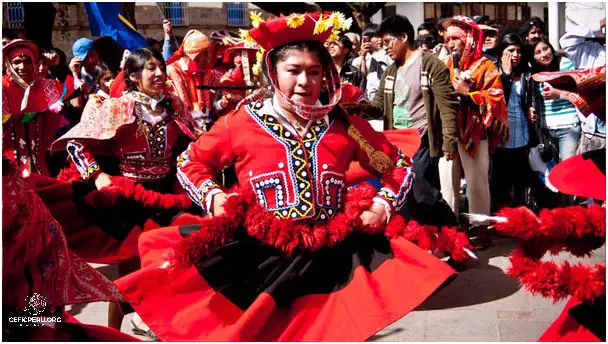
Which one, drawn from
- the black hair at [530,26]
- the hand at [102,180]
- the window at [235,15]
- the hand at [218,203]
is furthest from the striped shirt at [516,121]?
the window at [235,15]

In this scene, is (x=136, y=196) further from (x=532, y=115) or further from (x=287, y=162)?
(x=532, y=115)

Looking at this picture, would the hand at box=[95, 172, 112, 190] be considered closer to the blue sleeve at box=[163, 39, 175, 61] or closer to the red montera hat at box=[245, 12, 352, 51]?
the red montera hat at box=[245, 12, 352, 51]

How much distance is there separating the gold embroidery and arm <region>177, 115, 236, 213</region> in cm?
59

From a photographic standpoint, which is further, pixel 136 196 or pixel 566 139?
pixel 566 139

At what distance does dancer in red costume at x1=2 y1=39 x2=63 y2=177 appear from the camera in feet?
20.2

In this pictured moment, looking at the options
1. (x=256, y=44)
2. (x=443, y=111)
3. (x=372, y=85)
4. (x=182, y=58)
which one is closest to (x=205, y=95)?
(x=182, y=58)

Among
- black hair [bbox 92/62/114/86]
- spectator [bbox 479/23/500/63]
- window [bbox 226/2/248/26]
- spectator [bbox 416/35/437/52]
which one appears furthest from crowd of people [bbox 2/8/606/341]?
window [bbox 226/2/248/26]

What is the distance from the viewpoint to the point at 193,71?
311 inches

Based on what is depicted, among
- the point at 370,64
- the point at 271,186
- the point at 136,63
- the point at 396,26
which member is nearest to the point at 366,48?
the point at 370,64

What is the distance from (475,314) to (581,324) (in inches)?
84.2

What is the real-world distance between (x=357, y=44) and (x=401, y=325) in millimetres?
6598

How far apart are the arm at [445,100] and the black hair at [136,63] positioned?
205cm

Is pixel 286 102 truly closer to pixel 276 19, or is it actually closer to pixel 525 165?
pixel 276 19

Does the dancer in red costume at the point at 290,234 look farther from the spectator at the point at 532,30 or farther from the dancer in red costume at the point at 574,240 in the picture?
the spectator at the point at 532,30
